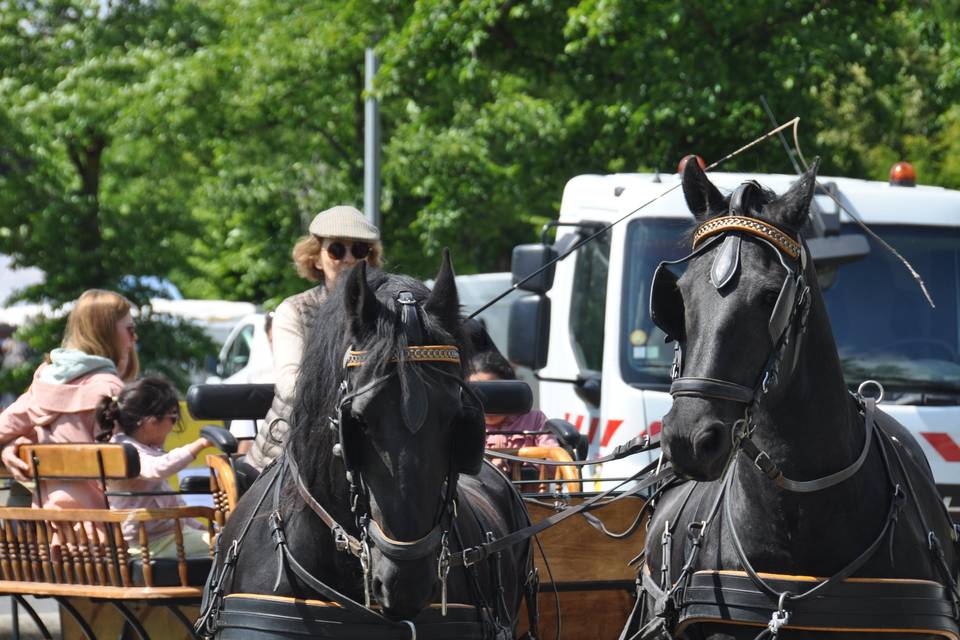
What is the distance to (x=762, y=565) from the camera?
4344 mm

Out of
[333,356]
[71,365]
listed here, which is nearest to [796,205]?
[333,356]

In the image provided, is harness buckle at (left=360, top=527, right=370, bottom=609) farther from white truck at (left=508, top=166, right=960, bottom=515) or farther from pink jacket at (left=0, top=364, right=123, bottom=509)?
white truck at (left=508, top=166, right=960, bottom=515)

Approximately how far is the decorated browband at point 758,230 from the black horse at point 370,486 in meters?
0.80

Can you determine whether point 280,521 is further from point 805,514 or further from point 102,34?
point 102,34

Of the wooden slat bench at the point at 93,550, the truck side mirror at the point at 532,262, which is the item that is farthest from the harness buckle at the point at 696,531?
the truck side mirror at the point at 532,262

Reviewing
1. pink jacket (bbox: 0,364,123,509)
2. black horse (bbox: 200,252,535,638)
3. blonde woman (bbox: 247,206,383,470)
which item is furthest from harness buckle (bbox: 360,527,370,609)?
pink jacket (bbox: 0,364,123,509)

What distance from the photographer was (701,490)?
4.91 meters

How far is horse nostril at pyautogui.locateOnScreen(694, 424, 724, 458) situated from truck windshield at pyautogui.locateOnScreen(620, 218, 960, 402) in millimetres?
4713

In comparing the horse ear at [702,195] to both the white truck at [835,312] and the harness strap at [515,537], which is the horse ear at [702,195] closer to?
the harness strap at [515,537]

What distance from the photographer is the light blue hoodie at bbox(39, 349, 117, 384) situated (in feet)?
21.0

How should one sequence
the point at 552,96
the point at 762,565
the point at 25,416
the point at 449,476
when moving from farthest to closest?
the point at 552,96 < the point at 25,416 < the point at 762,565 < the point at 449,476

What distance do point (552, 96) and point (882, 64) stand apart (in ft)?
12.9

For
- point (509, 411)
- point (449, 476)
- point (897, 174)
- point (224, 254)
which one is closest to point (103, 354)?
point (509, 411)

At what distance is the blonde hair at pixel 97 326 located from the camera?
666 centimetres
